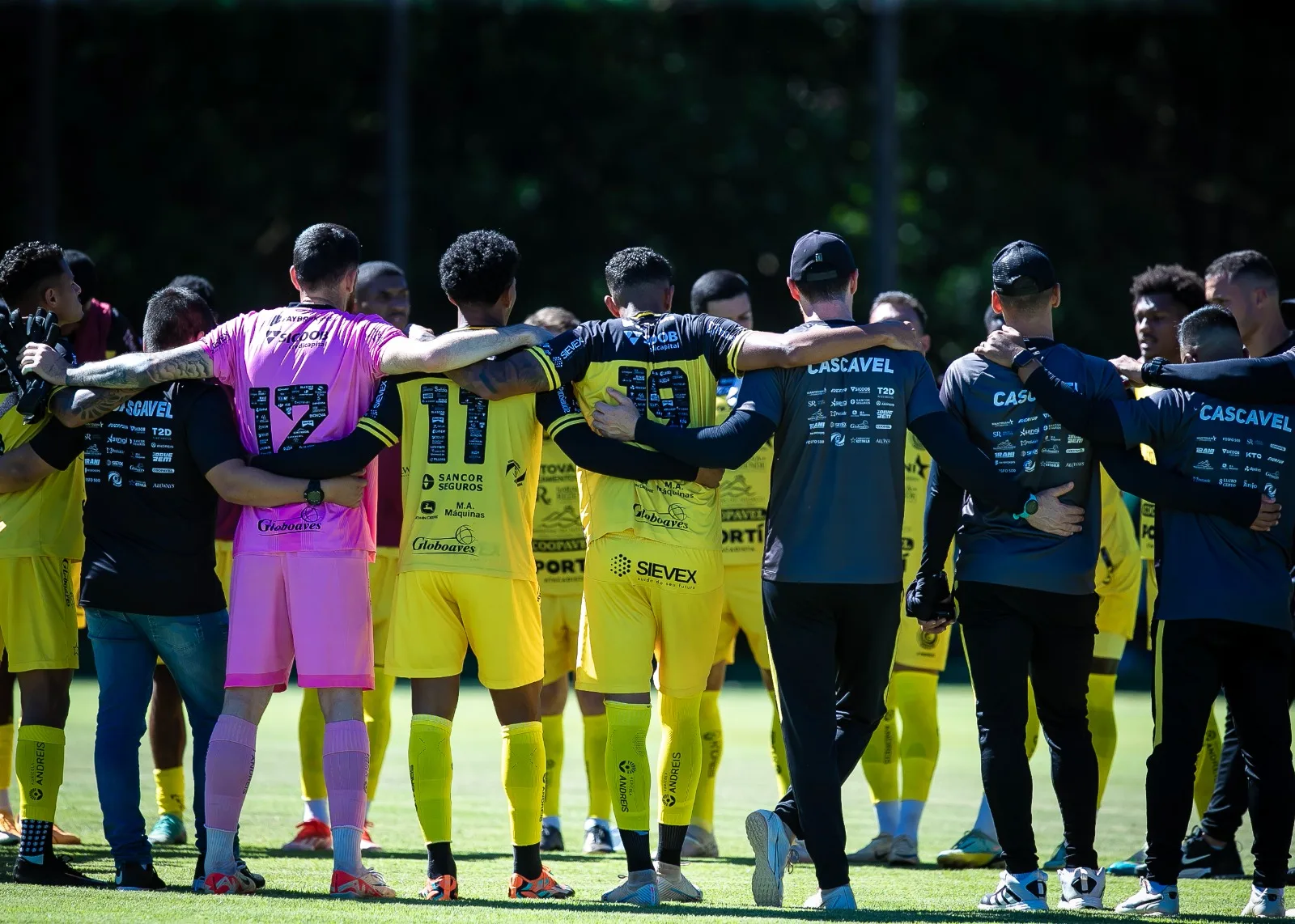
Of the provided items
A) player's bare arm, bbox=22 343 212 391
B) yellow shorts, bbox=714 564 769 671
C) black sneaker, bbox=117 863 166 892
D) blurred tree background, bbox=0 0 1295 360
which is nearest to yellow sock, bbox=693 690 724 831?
yellow shorts, bbox=714 564 769 671

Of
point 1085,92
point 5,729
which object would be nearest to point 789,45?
point 1085,92

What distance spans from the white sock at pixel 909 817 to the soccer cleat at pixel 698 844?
36.6 inches

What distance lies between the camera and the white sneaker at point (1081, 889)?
644cm

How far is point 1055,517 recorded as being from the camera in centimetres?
648

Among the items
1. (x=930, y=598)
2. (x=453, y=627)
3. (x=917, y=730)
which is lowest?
(x=917, y=730)

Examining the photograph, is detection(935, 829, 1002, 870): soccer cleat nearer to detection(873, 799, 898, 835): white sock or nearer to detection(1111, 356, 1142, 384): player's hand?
detection(873, 799, 898, 835): white sock

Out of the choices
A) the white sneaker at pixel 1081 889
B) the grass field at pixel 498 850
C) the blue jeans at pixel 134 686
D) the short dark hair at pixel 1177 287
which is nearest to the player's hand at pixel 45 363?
the blue jeans at pixel 134 686

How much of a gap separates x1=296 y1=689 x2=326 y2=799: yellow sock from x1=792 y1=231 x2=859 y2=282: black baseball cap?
350 cm

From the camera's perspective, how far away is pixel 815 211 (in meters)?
24.4

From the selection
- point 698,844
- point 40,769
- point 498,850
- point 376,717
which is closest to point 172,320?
point 40,769

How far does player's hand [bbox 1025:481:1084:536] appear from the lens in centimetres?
648

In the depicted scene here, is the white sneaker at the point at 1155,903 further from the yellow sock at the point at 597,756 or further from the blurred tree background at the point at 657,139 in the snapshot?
the blurred tree background at the point at 657,139

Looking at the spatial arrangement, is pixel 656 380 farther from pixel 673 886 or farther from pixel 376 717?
pixel 376 717

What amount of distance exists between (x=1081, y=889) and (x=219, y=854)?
339 centimetres
